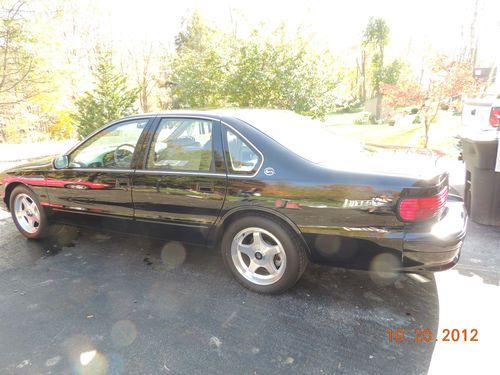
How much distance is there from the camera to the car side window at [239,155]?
8.86 ft

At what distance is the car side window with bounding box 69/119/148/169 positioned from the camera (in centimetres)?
332

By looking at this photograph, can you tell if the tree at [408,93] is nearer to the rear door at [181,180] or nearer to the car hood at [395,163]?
the car hood at [395,163]

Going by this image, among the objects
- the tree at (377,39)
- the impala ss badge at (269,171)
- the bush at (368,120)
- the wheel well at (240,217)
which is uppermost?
the tree at (377,39)

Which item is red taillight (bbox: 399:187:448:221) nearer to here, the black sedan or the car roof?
the black sedan

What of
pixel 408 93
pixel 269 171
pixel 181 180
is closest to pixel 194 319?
pixel 181 180

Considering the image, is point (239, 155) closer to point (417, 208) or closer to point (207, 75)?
point (417, 208)

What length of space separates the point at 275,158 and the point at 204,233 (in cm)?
95

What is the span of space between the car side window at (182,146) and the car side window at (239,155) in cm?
18

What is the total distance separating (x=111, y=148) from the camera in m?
3.66

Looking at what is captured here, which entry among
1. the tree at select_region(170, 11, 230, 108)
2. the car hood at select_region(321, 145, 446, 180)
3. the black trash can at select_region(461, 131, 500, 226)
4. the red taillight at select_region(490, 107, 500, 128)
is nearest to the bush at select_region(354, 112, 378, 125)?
the tree at select_region(170, 11, 230, 108)

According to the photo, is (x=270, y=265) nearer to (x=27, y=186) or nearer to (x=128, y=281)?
(x=128, y=281)

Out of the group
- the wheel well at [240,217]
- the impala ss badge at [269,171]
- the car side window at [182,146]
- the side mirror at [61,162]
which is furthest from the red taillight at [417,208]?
the side mirror at [61,162]

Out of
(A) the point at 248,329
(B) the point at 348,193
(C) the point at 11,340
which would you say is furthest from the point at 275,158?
(C) the point at 11,340

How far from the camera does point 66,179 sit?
360 centimetres
